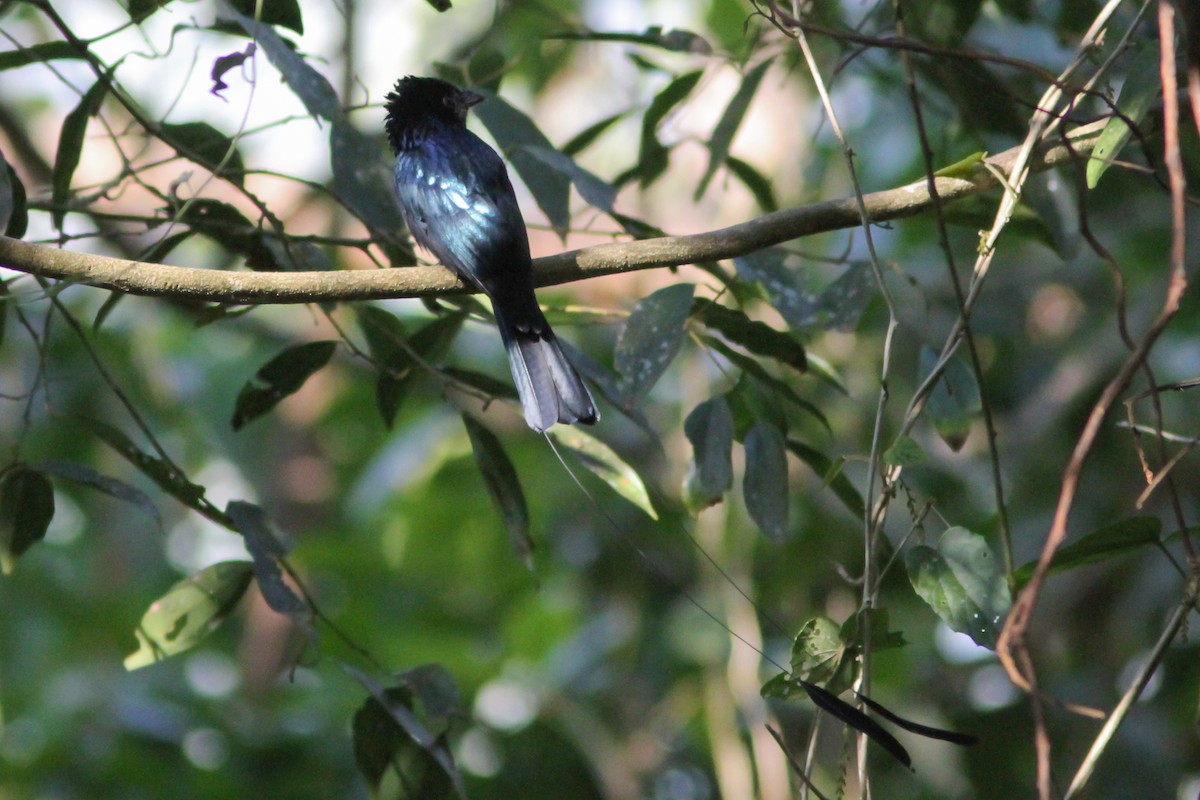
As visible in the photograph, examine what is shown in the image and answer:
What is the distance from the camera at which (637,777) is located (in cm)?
491

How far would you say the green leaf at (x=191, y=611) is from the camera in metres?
2.44

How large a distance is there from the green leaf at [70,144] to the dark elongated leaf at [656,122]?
4.27 ft

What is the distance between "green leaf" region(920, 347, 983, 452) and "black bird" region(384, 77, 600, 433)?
671 millimetres

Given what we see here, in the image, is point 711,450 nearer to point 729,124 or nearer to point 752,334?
point 752,334

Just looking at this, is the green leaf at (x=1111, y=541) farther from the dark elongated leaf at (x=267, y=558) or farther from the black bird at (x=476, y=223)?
the dark elongated leaf at (x=267, y=558)

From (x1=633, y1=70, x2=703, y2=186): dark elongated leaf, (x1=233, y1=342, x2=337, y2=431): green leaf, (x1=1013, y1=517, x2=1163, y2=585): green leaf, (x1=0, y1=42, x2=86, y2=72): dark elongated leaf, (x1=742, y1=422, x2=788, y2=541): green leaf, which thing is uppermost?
(x1=0, y1=42, x2=86, y2=72): dark elongated leaf

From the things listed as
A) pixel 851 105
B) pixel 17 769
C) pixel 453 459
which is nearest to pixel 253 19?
pixel 453 459

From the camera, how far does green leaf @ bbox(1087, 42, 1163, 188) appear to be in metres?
1.91

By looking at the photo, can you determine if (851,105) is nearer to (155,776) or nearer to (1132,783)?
(1132,783)

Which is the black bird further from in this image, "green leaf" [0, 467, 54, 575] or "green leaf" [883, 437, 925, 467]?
"green leaf" [0, 467, 54, 575]

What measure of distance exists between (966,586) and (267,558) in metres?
1.33

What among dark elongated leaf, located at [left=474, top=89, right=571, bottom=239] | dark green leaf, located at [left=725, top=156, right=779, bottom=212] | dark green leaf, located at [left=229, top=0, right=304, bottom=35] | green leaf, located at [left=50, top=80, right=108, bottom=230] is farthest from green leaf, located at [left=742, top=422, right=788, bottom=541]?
green leaf, located at [left=50, top=80, right=108, bottom=230]

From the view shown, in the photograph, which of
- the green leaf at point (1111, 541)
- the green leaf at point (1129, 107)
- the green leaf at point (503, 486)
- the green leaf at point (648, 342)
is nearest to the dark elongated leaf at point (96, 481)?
the green leaf at point (503, 486)

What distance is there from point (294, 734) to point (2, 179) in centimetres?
329
